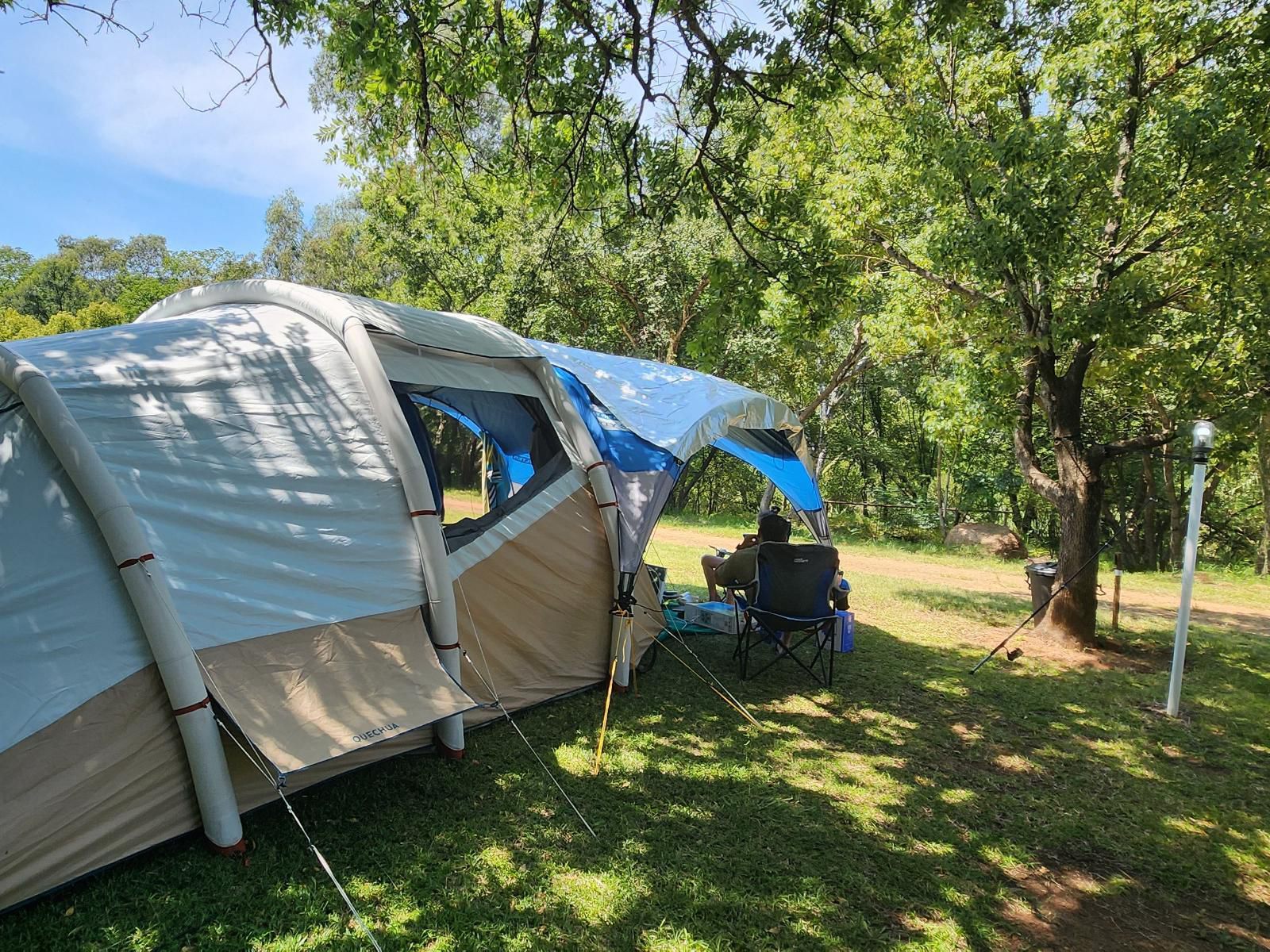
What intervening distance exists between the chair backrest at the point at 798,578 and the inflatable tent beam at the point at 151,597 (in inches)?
144

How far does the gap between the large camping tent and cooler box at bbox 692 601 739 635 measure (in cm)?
189

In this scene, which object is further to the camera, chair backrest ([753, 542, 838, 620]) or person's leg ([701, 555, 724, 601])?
person's leg ([701, 555, 724, 601])

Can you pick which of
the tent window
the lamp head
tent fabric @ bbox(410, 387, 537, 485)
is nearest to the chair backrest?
the tent window

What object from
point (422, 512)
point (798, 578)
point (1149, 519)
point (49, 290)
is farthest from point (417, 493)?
point (49, 290)

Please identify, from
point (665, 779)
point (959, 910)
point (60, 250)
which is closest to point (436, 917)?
point (665, 779)

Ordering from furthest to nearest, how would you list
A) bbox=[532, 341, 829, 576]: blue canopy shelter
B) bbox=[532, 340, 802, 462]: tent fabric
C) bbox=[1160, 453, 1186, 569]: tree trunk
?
bbox=[1160, 453, 1186, 569]: tree trunk
bbox=[532, 340, 802, 462]: tent fabric
bbox=[532, 341, 829, 576]: blue canopy shelter

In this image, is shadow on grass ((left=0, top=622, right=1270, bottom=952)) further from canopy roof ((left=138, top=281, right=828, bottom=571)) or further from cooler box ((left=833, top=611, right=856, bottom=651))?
canopy roof ((left=138, top=281, right=828, bottom=571))

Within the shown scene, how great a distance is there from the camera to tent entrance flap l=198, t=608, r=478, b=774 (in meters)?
3.13

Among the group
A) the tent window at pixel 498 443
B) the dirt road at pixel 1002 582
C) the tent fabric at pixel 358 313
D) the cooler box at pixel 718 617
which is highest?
the tent fabric at pixel 358 313

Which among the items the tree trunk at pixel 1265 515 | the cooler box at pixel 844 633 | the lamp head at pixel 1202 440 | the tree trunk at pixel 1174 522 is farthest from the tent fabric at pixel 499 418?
the tree trunk at pixel 1265 515

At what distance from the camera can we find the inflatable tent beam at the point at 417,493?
155 inches

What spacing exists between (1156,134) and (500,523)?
221 inches

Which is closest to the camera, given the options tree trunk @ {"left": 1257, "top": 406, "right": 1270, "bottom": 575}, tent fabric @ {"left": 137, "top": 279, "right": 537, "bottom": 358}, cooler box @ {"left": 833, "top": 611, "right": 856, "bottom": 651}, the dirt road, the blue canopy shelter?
tent fabric @ {"left": 137, "top": 279, "right": 537, "bottom": 358}

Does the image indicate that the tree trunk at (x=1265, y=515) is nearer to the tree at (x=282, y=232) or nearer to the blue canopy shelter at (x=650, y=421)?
the blue canopy shelter at (x=650, y=421)
